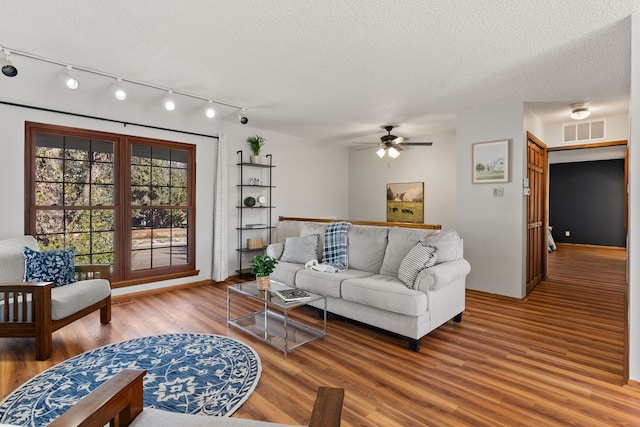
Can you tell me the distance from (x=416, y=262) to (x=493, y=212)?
2.07 metres

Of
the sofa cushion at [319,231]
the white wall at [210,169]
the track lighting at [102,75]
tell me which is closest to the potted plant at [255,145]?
the white wall at [210,169]

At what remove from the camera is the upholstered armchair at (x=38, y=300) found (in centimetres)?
264

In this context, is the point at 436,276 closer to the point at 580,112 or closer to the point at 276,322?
the point at 276,322

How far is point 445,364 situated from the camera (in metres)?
2.59

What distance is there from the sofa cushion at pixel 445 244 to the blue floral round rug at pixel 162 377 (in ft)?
6.41

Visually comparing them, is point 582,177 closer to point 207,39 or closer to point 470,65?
point 470,65

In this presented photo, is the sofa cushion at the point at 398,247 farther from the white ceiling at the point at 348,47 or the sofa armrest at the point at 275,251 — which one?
the white ceiling at the point at 348,47

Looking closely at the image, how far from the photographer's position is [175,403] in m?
2.06

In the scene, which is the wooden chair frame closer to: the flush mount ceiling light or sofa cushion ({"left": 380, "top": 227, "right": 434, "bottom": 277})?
sofa cushion ({"left": 380, "top": 227, "right": 434, "bottom": 277})

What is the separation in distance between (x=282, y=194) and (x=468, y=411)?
475cm

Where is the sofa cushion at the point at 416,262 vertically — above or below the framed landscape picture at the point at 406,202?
below

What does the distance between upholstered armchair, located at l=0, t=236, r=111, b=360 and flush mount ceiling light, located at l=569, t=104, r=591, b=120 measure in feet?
20.1

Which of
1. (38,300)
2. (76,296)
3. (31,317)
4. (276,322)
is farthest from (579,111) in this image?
(31,317)

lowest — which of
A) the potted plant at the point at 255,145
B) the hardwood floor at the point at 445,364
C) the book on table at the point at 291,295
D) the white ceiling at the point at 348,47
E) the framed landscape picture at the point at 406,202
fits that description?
the hardwood floor at the point at 445,364
